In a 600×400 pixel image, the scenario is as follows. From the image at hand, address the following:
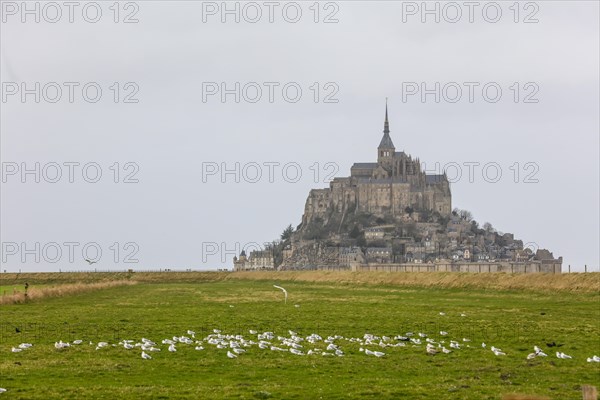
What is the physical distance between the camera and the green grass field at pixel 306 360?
20125 mm

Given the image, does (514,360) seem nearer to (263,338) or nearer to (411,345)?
(411,345)

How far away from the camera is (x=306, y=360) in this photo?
2481 centimetres

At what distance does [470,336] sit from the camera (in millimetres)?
30734

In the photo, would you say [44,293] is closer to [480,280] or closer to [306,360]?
[480,280]

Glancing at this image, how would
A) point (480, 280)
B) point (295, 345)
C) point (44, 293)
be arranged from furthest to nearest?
point (480, 280)
point (44, 293)
point (295, 345)

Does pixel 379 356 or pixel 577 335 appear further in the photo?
pixel 577 335

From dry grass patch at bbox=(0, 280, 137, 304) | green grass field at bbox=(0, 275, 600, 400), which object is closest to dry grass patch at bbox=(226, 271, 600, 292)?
green grass field at bbox=(0, 275, 600, 400)

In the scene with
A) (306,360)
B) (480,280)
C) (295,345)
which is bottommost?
(306,360)

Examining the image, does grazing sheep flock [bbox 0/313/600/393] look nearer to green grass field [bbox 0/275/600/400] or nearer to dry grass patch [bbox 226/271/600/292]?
green grass field [bbox 0/275/600/400]

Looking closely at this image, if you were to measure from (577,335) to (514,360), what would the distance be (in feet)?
21.7

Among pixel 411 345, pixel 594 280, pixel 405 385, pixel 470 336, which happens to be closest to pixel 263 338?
pixel 411 345

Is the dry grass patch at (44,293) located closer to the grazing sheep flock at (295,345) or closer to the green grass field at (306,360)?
the green grass field at (306,360)

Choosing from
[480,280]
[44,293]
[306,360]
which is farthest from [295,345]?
[480,280]

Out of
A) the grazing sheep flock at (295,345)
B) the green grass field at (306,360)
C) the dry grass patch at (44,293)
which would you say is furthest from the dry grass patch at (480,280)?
the grazing sheep flock at (295,345)
